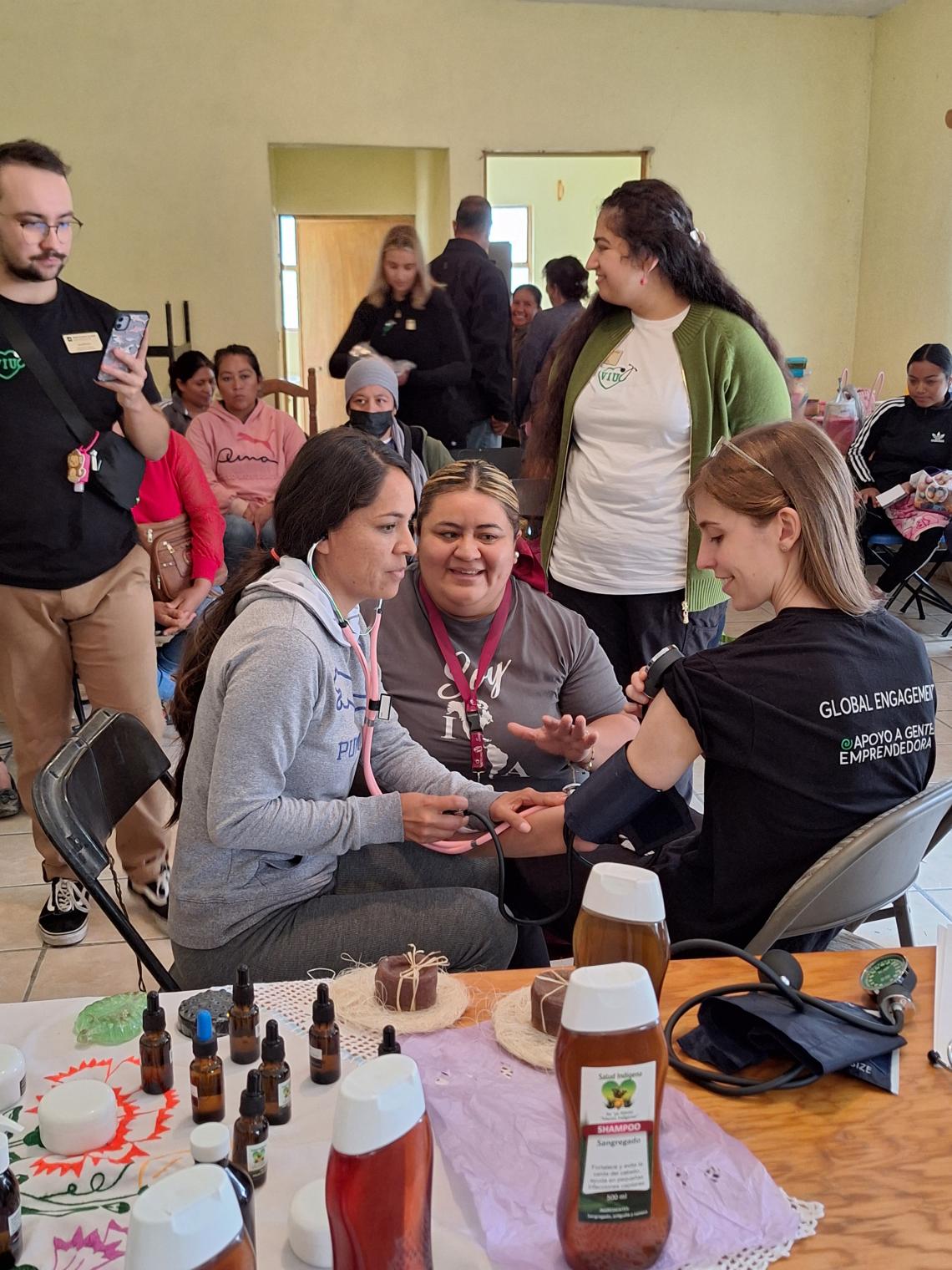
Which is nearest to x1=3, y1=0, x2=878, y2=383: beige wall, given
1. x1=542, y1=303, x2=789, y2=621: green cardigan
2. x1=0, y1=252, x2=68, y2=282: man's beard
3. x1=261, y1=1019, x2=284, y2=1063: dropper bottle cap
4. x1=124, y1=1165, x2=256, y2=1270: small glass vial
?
x1=0, y1=252, x2=68, y2=282: man's beard

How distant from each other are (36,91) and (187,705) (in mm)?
5981

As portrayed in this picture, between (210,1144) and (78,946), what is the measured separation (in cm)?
202

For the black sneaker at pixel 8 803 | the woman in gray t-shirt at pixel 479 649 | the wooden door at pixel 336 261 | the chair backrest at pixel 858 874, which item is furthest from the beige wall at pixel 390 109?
the chair backrest at pixel 858 874

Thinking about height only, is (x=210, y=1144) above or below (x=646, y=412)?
below

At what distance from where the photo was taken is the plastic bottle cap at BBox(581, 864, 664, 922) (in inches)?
37.2

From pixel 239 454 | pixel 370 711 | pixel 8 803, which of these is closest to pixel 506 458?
pixel 239 454

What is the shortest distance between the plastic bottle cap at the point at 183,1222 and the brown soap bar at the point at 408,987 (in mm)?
570

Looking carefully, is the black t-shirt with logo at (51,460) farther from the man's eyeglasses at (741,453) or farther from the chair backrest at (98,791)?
the man's eyeglasses at (741,453)

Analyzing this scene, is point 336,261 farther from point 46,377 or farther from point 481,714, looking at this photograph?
point 481,714

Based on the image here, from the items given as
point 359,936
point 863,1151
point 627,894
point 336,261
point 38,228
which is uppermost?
point 336,261

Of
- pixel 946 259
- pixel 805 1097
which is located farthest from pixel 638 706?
pixel 946 259

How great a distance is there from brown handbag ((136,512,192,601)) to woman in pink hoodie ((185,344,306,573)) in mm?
1071

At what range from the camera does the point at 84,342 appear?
8.02ft

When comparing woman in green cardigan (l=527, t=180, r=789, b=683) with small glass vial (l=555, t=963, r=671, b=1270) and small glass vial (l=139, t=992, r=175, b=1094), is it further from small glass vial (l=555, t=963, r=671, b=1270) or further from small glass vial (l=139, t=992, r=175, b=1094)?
small glass vial (l=555, t=963, r=671, b=1270)
